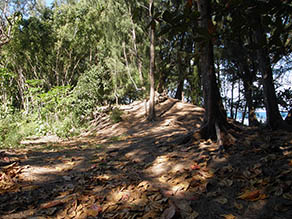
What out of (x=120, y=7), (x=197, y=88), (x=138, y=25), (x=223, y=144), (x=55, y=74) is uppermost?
(x=120, y=7)

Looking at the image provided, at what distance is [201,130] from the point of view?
3.39m

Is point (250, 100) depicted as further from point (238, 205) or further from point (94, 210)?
point (94, 210)

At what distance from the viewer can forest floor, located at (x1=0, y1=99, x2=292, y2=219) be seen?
157cm

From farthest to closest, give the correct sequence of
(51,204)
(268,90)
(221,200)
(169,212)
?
1. (268,90)
2. (51,204)
3. (221,200)
4. (169,212)

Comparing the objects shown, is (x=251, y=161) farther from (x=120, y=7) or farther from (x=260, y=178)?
(x=120, y=7)

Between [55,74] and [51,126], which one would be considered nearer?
[51,126]

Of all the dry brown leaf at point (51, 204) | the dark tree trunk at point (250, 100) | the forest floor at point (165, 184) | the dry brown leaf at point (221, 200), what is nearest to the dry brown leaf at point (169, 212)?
the forest floor at point (165, 184)

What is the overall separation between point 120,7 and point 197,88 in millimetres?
7895

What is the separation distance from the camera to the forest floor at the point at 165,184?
1.57 metres

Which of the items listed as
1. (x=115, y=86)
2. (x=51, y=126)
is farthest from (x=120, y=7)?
(x=51, y=126)

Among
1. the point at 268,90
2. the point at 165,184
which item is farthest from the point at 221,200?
the point at 268,90

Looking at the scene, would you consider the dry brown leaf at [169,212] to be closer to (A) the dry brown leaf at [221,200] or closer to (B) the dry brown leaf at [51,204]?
(A) the dry brown leaf at [221,200]

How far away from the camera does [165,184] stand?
6.95ft

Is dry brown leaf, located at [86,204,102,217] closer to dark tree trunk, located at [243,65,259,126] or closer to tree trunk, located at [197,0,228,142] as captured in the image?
tree trunk, located at [197,0,228,142]
